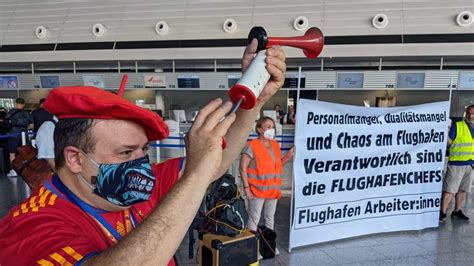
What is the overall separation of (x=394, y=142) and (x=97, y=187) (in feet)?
12.9

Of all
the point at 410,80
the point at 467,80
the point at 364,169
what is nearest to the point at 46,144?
the point at 364,169

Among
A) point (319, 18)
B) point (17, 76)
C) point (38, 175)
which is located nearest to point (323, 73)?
point (319, 18)

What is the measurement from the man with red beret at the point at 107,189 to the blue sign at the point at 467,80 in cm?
1127

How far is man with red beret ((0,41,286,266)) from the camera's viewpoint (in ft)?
2.28

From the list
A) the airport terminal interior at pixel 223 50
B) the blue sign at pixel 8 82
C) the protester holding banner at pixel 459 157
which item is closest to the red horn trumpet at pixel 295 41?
the protester holding banner at pixel 459 157

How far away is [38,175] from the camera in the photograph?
360 cm

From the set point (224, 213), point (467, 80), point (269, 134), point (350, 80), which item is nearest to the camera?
point (224, 213)

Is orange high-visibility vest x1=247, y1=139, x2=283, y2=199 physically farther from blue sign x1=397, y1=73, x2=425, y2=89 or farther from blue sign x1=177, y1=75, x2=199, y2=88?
blue sign x1=397, y1=73, x2=425, y2=89

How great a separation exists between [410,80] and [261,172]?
8770 mm

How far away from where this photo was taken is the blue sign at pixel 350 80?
10.7 metres

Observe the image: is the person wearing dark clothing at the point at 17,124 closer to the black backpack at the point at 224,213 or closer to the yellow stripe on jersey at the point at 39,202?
the black backpack at the point at 224,213

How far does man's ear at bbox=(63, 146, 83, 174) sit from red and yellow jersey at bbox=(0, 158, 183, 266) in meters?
0.08

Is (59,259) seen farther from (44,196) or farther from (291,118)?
(291,118)

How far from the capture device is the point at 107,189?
37.6 inches
